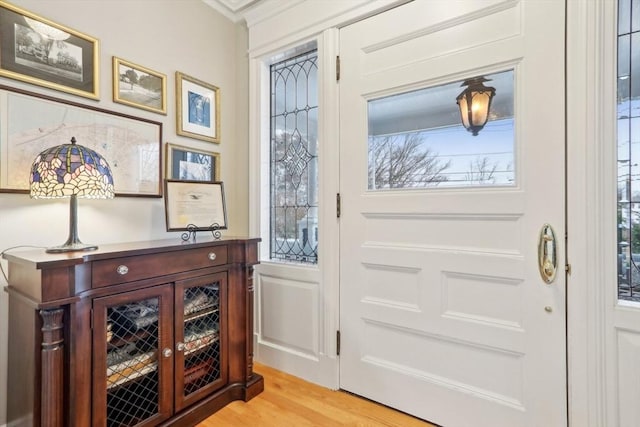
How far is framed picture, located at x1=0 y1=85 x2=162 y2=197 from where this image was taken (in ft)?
4.62

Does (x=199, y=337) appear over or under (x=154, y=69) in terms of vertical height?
under

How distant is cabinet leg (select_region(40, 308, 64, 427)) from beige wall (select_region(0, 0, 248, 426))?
488 millimetres

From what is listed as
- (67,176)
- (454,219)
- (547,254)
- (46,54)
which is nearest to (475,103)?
(454,219)

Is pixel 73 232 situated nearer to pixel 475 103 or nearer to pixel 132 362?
pixel 132 362

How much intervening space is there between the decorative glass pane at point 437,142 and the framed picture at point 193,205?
3.12ft

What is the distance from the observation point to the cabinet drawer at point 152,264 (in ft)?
4.31

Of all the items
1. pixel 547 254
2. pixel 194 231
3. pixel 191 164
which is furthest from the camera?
pixel 191 164

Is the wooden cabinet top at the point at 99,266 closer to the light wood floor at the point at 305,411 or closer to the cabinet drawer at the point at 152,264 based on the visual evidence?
the cabinet drawer at the point at 152,264

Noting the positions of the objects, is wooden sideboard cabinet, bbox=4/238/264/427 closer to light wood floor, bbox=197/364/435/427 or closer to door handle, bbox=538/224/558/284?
light wood floor, bbox=197/364/435/427

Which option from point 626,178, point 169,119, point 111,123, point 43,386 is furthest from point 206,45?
point 626,178

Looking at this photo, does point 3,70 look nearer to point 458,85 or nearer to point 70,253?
point 70,253

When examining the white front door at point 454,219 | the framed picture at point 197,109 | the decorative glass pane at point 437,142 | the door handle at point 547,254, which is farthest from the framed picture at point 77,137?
the door handle at point 547,254

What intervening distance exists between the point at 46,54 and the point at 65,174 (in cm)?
72

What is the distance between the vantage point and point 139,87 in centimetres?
188
